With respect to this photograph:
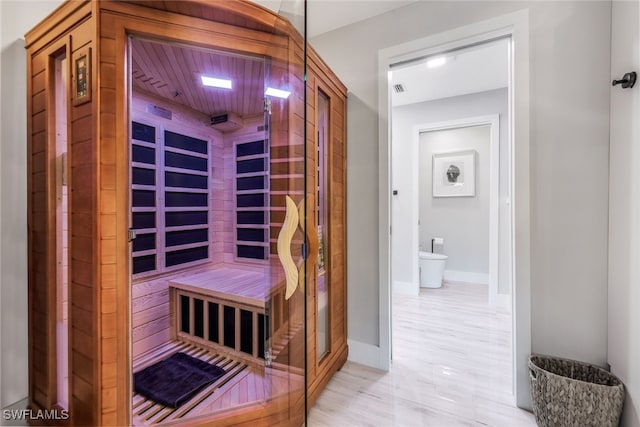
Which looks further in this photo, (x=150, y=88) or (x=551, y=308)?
(x=150, y=88)

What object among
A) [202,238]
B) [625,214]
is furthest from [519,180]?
[202,238]

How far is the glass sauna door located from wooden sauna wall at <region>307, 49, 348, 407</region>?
183 millimetres

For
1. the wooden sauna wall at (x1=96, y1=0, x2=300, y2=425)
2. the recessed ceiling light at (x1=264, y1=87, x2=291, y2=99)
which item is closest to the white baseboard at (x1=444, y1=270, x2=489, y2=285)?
the recessed ceiling light at (x1=264, y1=87, x2=291, y2=99)

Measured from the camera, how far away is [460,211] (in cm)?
418

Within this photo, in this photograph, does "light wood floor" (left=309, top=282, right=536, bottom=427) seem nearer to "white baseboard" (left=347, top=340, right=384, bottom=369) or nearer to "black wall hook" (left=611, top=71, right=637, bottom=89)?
"white baseboard" (left=347, top=340, right=384, bottom=369)

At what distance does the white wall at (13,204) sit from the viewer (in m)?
0.76

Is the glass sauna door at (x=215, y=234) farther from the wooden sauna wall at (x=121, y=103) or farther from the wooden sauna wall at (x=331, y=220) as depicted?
the wooden sauna wall at (x=331, y=220)

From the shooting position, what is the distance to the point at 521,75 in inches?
58.9

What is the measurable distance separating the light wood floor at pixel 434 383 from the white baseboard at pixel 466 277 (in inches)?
53.5

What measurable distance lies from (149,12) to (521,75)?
1848 millimetres

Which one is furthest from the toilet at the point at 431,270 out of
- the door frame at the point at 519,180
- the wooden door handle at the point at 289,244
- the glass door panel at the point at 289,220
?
the wooden door handle at the point at 289,244

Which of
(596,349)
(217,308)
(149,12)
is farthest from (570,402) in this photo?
(149,12)

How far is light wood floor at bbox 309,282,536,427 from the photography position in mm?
1441

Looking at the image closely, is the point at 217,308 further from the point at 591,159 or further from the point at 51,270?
the point at 591,159
